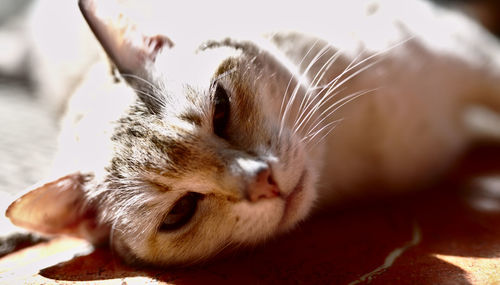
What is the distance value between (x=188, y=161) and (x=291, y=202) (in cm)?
32

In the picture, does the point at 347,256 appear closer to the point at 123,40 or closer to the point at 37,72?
the point at 123,40

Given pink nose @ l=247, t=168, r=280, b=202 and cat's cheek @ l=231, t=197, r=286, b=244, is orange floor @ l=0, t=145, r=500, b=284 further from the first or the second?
pink nose @ l=247, t=168, r=280, b=202

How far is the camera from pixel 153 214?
1.46m

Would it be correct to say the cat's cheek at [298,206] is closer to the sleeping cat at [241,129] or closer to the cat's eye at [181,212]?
the sleeping cat at [241,129]

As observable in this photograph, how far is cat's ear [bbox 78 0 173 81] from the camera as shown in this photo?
1502 millimetres

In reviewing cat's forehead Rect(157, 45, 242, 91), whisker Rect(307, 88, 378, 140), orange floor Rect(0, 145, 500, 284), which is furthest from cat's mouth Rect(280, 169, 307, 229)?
cat's forehead Rect(157, 45, 242, 91)

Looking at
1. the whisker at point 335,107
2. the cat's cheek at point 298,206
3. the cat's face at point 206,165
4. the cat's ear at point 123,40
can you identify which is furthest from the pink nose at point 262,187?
the cat's ear at point 123,40

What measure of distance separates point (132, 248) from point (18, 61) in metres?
2.38

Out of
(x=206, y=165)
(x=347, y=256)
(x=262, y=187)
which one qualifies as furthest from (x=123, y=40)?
(x=347, y=256)

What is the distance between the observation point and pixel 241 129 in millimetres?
1434

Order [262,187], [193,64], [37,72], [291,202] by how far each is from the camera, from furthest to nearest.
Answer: [37,72] < [193,64] < [291,202] < [262,187]

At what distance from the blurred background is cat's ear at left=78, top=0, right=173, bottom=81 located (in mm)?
590

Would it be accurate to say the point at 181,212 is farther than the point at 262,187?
Yes

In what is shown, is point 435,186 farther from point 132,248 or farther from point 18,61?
point 18,61
